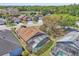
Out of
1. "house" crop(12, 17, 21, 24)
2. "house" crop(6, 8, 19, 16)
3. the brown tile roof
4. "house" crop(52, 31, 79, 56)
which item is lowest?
"house" crop(52, 31, 79, 56)

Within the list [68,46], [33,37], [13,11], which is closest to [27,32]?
[33,37]

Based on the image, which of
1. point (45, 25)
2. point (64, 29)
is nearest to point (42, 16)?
point (45, 25)

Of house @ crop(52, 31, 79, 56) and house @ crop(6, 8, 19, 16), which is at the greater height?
house @ crop(6, 8, 19, 16)

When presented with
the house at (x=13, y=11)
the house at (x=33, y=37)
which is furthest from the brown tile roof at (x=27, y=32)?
the house at (x=13, y=11)

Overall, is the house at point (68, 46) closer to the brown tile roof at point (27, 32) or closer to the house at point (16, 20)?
the brown tile roof at point (27, 32)

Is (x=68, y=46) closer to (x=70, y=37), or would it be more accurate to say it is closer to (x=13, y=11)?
(x=70, y=37)

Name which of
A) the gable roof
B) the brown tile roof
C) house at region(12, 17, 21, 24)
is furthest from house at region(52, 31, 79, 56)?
house at region(12, 17, 21, 24)

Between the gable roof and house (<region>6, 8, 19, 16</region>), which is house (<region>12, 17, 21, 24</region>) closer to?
house (<region>6, 8, 19, 16</region>)
